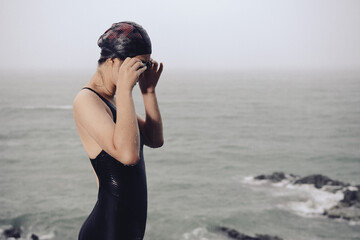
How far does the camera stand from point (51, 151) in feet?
218

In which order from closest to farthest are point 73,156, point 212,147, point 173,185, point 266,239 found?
point 266,239
point 173,185
point 73,156
point 212,147

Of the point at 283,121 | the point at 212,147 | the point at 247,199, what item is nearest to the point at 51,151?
the point at 212,147

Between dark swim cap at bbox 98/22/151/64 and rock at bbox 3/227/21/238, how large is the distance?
32042mm

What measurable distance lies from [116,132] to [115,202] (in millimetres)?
474


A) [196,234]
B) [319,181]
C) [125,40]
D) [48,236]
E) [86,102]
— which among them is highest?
[125,40]

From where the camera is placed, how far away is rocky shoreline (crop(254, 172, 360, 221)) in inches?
1329

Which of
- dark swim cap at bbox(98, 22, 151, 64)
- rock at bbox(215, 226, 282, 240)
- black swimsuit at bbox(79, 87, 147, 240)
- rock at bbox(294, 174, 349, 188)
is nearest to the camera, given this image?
dark swim cap at bbox(98, 22, 151, 64)

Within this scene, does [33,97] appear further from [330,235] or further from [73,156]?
[330,235]

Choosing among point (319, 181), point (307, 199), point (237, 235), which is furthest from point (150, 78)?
point (319, 181)

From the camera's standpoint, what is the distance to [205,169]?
184ft

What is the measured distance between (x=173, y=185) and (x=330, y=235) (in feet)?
68.2

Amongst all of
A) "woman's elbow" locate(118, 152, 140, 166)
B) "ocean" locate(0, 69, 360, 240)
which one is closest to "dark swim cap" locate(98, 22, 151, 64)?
"woman's elbow" locate(118, 152, 140, 166)

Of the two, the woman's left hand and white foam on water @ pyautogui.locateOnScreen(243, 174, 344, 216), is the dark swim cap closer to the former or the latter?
the woman's left hand

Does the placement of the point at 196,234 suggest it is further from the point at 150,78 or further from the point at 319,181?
the point at 150,78
